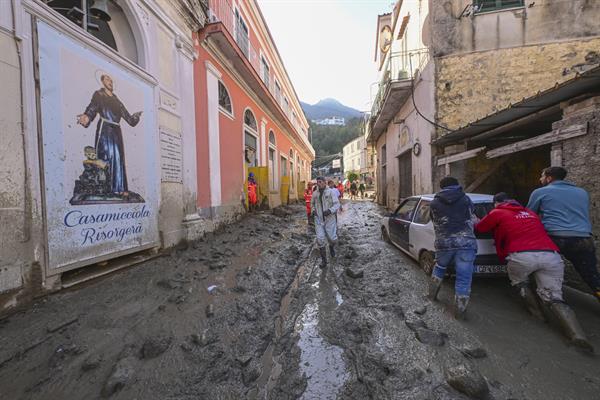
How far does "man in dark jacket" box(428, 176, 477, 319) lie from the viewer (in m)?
2.99

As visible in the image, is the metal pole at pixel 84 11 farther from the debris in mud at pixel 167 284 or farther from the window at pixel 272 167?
the window at pixel 272 167

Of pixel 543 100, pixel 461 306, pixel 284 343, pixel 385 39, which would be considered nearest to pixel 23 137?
pixel 284 343

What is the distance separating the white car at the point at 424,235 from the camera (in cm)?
349

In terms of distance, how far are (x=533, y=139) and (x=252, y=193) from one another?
8682 mm

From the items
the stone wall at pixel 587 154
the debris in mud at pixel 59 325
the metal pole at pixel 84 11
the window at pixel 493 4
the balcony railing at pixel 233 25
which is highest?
the balcony railing at pixel 233 25

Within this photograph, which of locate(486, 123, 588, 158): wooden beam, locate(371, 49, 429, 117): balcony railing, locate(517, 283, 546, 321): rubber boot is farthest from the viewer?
locate(371, 49, 429, 117): balcony railing

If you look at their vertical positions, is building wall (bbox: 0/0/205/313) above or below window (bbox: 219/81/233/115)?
below

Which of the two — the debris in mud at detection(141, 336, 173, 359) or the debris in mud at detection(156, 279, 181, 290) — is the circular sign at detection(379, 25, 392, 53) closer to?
the debris in mud at detection(156, 279, 181, 290)

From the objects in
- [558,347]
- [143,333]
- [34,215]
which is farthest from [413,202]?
[34,215]

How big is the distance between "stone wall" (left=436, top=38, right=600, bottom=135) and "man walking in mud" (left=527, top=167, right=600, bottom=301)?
6.10 m

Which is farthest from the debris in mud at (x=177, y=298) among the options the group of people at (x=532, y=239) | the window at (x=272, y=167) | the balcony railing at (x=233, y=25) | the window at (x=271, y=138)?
the window at (x=271, y=138)

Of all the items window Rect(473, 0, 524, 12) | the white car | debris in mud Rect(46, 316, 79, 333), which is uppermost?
window Rect(473, 0, 524, 12)

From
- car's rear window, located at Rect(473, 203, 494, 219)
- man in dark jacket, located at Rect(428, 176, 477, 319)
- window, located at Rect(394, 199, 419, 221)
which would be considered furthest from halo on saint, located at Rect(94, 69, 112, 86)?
car's rear window, located at Rect(473, 203, 494, 219)

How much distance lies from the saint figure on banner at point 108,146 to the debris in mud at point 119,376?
8.72 ft
